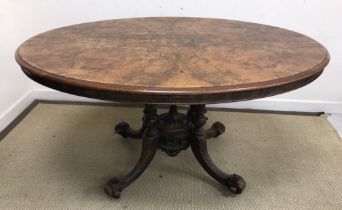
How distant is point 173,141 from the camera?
1.47 metres

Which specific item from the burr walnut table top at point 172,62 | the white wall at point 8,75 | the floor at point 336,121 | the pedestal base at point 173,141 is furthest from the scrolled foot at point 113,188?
the floor at point 336,121

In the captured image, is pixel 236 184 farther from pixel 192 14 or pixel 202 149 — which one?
pixel 192 14

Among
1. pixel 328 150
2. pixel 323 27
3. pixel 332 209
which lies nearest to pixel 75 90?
pixel 332 209

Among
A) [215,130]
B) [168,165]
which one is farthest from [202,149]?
[215,130]

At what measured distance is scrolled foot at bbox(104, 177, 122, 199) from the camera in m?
1.38

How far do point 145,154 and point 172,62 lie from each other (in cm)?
57

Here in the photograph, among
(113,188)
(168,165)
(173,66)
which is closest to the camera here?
(173,66)

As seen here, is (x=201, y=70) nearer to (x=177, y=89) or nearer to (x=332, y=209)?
(x=177, y=89)

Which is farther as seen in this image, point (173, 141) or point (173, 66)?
point (173, 141)

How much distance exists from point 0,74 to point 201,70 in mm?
1519

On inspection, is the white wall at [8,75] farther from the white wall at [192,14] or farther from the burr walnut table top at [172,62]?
the burr walnut table top at [172,62]

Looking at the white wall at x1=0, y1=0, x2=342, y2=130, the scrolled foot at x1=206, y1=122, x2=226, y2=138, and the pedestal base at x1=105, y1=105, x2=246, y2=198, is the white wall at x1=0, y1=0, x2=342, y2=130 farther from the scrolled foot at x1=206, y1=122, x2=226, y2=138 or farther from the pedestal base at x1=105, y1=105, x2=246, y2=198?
the pedestal base at x1=105, y1=105, x2=246, y2=198

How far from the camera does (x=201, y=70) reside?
0.94m

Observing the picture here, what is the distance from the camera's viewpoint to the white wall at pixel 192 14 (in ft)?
6.31
